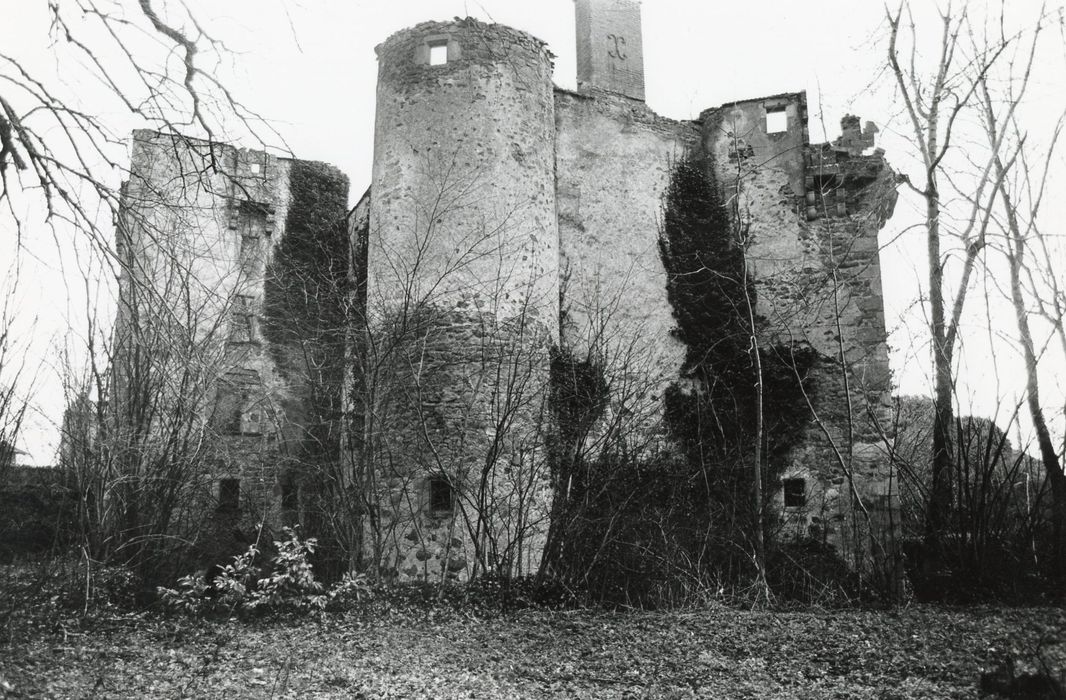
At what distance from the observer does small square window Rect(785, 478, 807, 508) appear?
13.2m

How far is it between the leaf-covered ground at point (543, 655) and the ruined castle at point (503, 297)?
1.64 m

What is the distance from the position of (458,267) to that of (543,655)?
5608 millimetres

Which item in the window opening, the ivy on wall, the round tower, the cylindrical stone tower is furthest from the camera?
the window opening

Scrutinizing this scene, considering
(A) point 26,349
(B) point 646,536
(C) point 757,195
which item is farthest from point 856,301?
(A) point 26,349

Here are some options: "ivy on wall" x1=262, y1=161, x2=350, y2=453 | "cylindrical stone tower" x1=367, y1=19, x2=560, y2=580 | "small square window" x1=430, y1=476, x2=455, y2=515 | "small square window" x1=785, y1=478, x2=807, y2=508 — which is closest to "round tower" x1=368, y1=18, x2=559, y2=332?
"cylindrical stone tower" x1=367, y1=19, x2=560, y2=580

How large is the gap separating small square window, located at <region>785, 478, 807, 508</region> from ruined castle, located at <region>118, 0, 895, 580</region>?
0.10ft

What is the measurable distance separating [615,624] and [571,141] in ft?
26.3

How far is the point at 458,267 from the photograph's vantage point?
37.7 feet

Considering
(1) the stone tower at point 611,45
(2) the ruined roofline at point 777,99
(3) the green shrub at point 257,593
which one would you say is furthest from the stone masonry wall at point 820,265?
(1) the stone tower at point 611,45

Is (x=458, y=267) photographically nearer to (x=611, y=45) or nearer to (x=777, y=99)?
(x=777, y=99)

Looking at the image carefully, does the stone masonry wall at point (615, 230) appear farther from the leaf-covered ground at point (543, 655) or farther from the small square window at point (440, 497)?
the leaf-covered ground at point (543, 655)

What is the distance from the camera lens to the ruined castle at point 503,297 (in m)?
10.9

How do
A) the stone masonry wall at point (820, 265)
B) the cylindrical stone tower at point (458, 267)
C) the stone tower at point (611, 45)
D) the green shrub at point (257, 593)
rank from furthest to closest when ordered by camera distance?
1. the stone tower at point (611, 45)
2. the stone masonry wall at point (820, 265)
3. the cylindrical stone tower at point (458, 267)
4. the green shrub at point (257, 593)

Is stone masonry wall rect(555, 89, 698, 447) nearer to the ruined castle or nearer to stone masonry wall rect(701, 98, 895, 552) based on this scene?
the ruined castle
